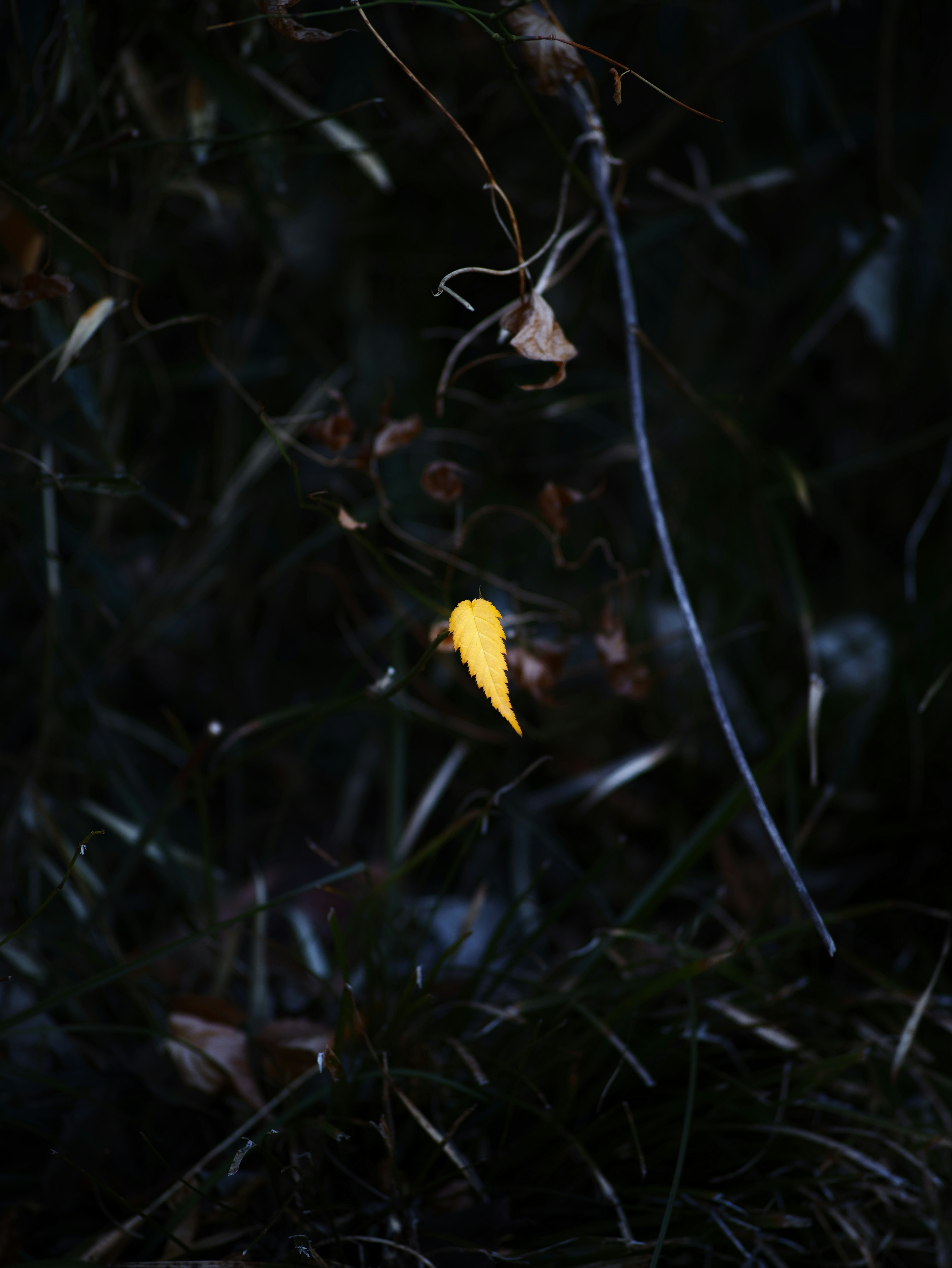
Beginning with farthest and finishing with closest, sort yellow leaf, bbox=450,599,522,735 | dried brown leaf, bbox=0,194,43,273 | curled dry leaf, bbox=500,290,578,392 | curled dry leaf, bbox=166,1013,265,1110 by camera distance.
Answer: dried brown leaf, bbox=0,194,43,273 < curled dry leaf, bbox=166,1013,265,1110 < curled dry leaf, bbox=500,290,578,392 < yellow leaf, bbox=450,599,522,735

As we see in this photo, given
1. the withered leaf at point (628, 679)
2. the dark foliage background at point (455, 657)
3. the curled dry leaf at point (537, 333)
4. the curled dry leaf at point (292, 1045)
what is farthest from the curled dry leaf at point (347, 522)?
the curled dry leaf at point (292, 1045)

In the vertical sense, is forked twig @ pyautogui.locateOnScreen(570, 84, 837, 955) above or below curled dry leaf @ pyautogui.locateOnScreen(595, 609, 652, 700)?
above

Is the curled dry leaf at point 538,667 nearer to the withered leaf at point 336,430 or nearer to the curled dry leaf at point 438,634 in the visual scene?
the curled dry leaf at point 438,634

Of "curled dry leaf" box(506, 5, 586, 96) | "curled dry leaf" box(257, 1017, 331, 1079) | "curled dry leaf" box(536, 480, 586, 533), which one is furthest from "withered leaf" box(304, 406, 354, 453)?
"curled dry leaf" box(257, 1017, 331, 1079)

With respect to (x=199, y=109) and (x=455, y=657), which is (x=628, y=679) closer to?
(x=455, y=657)

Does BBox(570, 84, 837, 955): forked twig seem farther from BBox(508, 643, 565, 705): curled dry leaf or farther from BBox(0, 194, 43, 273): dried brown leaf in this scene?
BBox(0, 194, 43, 273): dried brown leaf

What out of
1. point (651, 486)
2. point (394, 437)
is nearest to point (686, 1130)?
point (651, 486)
